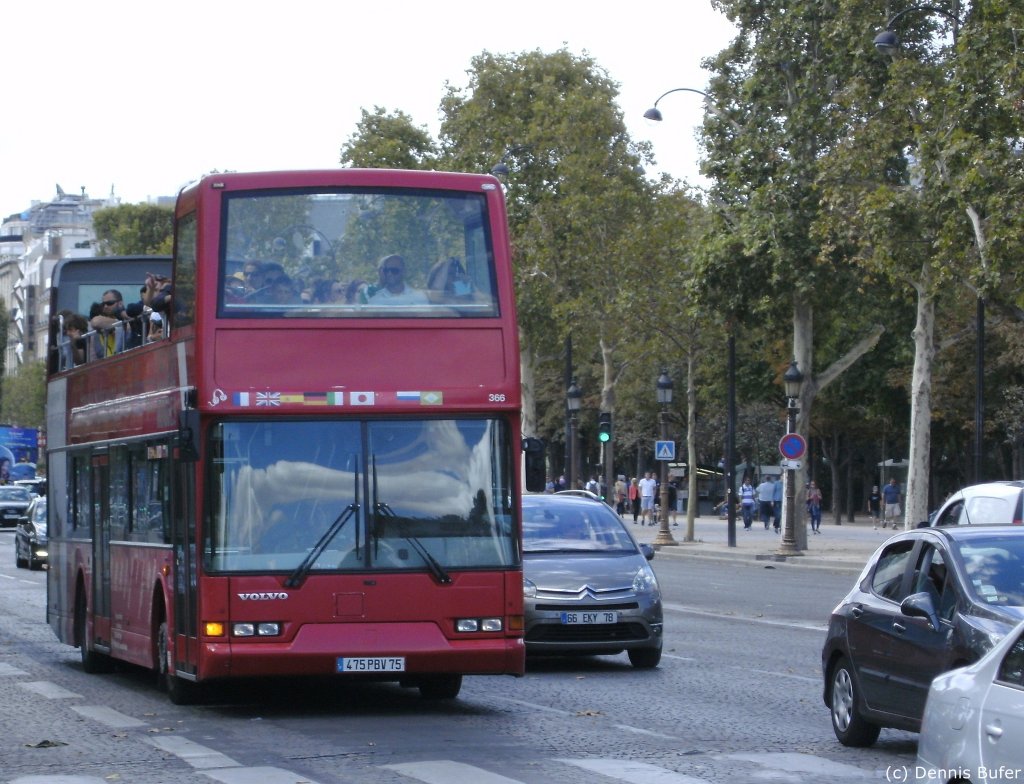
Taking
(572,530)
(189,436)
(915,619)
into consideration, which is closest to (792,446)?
(572,530)

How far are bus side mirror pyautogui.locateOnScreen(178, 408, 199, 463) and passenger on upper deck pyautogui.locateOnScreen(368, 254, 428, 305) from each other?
4.96 ft

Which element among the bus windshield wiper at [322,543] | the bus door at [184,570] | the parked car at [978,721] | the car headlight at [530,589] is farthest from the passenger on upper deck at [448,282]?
the parked car at [978,721]

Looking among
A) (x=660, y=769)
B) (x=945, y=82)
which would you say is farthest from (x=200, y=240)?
(x=945, y=82)

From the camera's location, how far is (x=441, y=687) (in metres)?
14.6

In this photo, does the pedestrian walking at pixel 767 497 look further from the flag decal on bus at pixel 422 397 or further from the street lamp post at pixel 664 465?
the flag decal on bus at pixel 422 397

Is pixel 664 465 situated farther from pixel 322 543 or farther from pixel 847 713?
pixel 847 713

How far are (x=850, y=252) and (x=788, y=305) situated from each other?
3273mm

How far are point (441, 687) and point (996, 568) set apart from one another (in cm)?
534

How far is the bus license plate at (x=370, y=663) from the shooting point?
12824 mm

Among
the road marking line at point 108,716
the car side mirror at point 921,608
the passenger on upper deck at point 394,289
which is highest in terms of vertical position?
the passenger on upper deck at point 394,289

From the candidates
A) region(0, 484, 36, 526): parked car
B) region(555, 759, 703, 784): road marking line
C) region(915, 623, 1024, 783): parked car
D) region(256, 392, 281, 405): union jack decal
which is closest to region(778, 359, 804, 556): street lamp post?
region(256, 392, 281, 405): union jack decal

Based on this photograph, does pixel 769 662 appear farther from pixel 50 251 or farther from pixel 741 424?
pixel 50 251

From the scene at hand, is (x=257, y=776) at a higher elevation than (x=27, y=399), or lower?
lower

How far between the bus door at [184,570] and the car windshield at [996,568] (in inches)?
211
